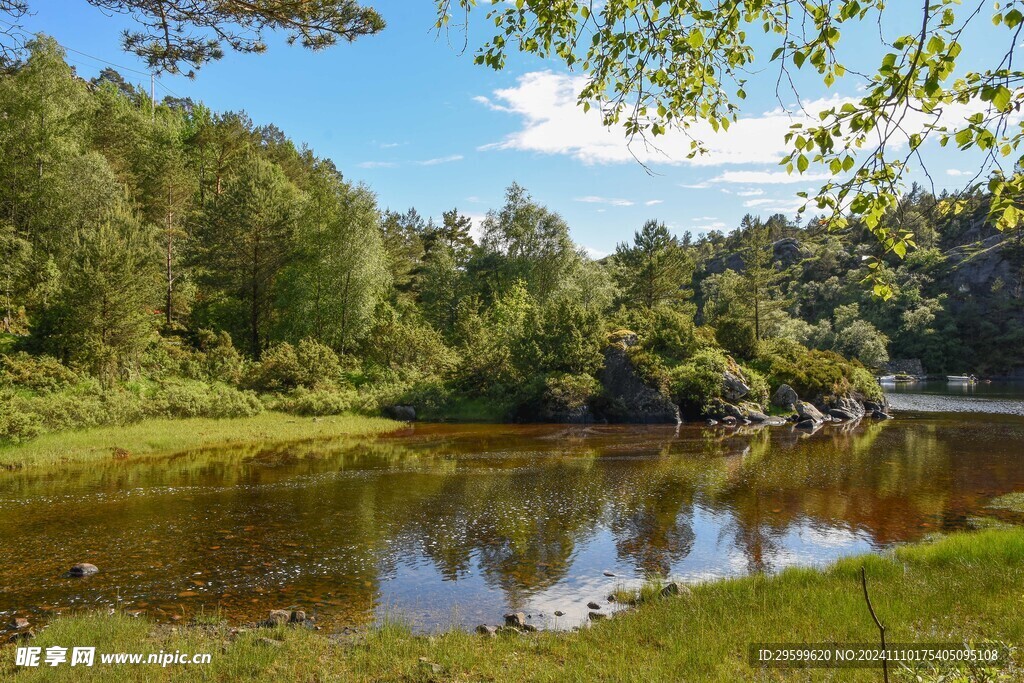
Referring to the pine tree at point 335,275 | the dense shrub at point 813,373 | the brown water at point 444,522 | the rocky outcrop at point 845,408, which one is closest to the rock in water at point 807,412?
the rocky outcrop at point 845,408

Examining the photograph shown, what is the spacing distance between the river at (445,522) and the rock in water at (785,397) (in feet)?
45.7

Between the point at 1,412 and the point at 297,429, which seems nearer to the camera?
the point at 1,412

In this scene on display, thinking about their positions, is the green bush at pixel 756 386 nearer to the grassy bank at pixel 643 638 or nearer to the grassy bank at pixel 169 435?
the grassy bank at pixel 169 435

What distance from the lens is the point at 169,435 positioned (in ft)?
87.3

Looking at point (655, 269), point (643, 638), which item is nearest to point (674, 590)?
point (643, 638)

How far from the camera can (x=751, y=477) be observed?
866 inches

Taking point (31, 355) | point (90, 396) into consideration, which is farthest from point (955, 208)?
point (31, 355)

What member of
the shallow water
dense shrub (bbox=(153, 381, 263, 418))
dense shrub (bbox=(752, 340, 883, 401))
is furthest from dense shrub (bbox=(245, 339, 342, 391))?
the shallow water

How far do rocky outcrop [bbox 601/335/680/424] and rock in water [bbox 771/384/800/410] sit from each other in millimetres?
9541

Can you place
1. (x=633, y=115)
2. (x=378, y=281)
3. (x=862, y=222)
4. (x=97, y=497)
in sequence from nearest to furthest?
1. (x=862, y=222)
2. (x=633, y=115)
3. (x=97, y=497)
4. (x=378, y=281)

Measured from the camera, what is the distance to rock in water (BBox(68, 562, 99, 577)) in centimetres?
1147

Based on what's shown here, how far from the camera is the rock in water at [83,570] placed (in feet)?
37.6

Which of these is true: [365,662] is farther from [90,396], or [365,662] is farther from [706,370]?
[706,370]

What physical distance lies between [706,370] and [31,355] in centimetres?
4124
